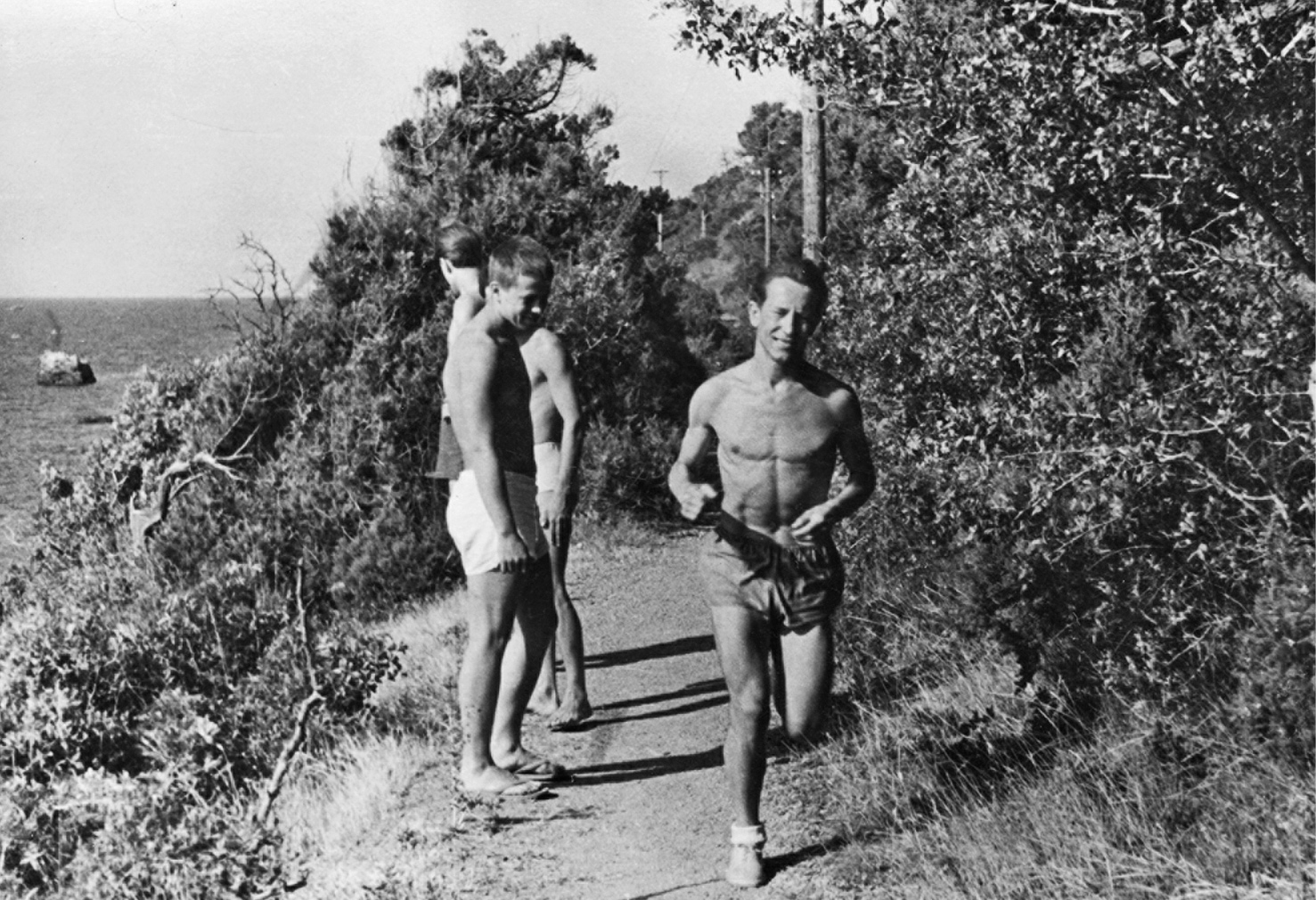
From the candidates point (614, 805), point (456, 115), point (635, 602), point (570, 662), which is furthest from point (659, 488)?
point (614, 805)

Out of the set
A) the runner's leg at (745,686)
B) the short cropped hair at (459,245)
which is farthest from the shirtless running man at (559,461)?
the runner's leg at (745,686)

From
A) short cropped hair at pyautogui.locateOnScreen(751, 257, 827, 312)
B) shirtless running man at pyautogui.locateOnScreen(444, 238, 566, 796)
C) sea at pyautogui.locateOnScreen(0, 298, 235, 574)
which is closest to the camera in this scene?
short cropped hair at pyautogui.locateOnScreen(751, 257, 827, 312)

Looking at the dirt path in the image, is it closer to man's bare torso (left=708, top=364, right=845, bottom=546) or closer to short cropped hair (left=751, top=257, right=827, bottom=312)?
man's bare torso (left=708, top=364, right=845, bottom=546)

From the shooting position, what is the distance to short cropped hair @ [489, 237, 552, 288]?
496cm

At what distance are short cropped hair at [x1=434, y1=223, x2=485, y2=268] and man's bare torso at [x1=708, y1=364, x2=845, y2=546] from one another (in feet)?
6.00

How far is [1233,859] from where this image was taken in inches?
165

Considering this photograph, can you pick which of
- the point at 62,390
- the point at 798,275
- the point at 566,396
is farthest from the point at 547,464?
the point at 62,390

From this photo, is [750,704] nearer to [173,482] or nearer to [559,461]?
[559,461]

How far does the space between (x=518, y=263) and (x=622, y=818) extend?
2.11 metres

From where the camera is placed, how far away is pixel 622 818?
526 cm

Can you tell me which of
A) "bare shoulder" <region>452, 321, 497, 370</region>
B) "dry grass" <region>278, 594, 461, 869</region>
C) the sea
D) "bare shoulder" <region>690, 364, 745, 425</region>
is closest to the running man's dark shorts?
"bare shoulder" <region>690, 364, 745, 425</region>

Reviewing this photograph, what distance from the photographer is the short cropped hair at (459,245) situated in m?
5.81

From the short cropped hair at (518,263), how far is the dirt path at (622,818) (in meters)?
1.98

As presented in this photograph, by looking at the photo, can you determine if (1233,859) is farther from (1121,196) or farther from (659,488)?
(659,488)
